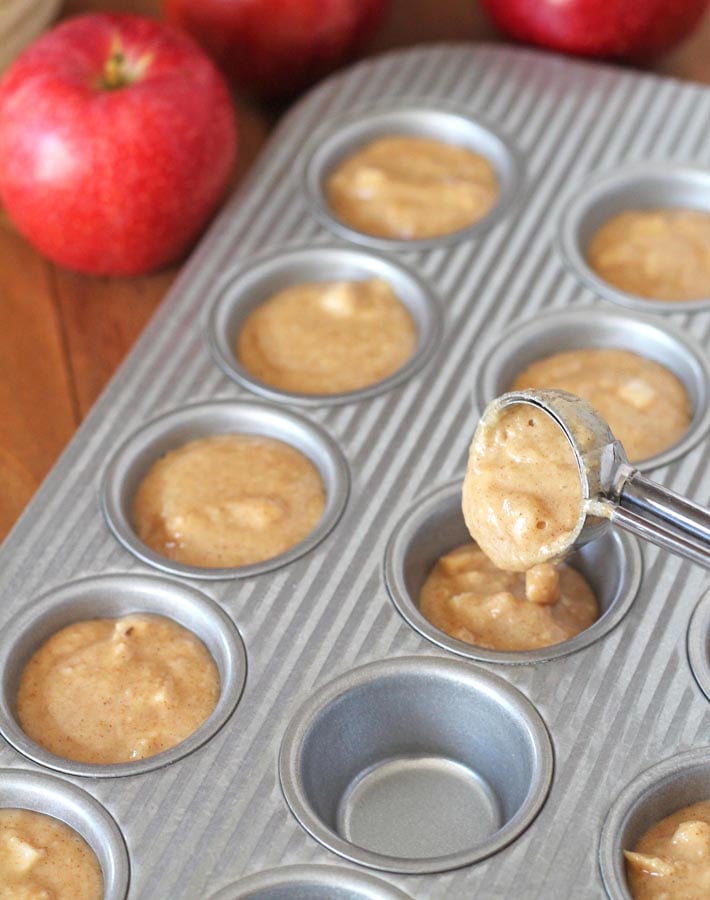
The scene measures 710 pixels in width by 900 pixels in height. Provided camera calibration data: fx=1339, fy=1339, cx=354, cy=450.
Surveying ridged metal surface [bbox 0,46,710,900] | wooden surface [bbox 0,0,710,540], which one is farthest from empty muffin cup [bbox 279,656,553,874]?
wooden surface [bbox 0,0,710,540]

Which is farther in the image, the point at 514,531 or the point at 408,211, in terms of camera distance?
the point at 408,211

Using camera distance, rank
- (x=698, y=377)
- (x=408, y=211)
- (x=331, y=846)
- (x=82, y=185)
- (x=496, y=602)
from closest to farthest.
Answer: (x=331, y=846)
(x=496, y=602)
(x=698, y=377)
(x=82, y=185)
(x=408, y=211)

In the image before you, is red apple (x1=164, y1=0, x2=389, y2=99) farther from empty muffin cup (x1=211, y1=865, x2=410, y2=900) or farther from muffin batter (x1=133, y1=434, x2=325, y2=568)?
empty muffin cup (x1=211, y1=865, x2=410, y2=900)

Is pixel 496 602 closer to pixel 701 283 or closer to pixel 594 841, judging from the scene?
pixel 594 841

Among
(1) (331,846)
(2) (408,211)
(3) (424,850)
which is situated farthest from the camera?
(2) (408,211)

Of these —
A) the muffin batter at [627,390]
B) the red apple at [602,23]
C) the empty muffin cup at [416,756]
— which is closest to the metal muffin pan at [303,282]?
the muffin batter at [627,390]

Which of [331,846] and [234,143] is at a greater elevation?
[234,143]

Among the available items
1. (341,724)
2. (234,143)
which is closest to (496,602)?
(341,724)

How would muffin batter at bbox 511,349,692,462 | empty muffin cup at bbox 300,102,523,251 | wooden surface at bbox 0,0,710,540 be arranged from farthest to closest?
empty muffin cup at bbox 300,102,523,251 → wooden surface at bbox 0,0,710,540 → muffin batter at bbox 511,349,692,462
